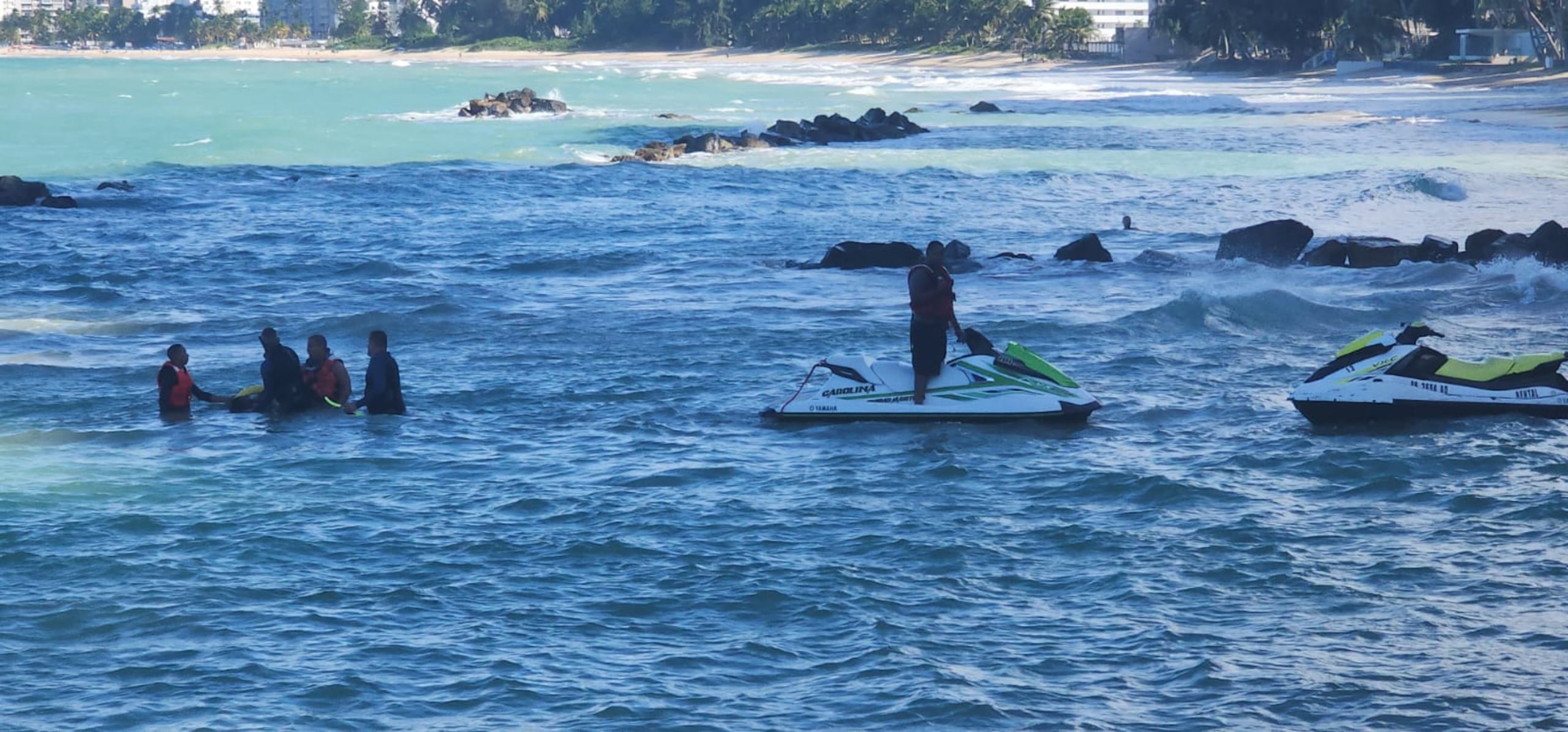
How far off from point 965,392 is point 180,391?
764cm

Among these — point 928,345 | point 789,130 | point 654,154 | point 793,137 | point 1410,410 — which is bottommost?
point 1410,410

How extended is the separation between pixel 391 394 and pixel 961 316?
876 cm

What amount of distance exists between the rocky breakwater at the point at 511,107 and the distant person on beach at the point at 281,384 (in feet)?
226

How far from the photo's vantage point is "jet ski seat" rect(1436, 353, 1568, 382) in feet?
48.1

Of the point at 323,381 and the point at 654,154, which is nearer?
the point at 323,381

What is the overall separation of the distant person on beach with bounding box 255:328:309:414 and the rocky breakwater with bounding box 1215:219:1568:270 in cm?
1611

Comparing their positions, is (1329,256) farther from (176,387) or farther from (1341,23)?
(1341,23)

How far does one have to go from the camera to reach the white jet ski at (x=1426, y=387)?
14586mm

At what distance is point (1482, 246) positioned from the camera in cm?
2558

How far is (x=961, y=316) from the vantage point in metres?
22.2

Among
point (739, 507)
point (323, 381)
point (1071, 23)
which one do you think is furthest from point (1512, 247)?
point (1071, 23)

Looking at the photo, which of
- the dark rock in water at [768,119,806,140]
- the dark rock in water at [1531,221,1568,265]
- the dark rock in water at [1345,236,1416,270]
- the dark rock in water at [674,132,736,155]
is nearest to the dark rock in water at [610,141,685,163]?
the dark rock in water at [674,132,736,155]

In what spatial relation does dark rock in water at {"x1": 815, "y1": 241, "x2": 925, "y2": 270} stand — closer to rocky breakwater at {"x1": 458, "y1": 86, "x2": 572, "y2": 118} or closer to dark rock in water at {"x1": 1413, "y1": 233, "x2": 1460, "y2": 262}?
dark rock in water at {"x1": 1413, "y1": 233, "x2": 1460, "y2": 262}

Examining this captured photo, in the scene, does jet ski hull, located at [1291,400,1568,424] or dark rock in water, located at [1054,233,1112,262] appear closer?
jet ski hull, located at [1291,400,1568,424]
